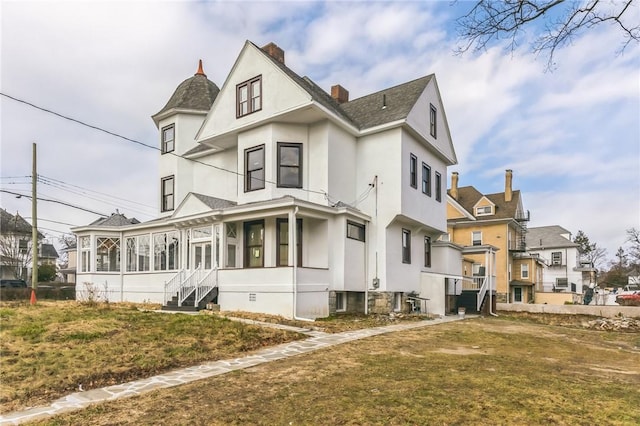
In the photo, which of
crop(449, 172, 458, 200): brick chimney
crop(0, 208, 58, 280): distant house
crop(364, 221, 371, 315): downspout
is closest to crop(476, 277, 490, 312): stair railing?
crop(364, 221, 371, 315): downspout

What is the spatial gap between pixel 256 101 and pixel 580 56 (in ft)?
40.8

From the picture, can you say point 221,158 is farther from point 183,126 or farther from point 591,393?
point 591,393


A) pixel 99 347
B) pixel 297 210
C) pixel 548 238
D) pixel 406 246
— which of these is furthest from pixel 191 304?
pixel 548 238

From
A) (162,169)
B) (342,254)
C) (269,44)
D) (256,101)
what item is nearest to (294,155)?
(256,101)

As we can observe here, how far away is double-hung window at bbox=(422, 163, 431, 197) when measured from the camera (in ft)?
61.2

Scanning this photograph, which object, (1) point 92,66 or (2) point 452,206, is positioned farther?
(2) point 452,206

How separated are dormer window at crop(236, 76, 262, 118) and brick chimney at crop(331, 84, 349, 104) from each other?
5.92 m

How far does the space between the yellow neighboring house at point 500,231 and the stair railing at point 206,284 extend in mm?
22114

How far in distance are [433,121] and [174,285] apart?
14.3 m

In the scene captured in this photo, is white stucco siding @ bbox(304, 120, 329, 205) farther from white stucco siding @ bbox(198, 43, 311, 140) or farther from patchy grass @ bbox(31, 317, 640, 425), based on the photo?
patchy grass @ bbox(31, 317, 640, 425)

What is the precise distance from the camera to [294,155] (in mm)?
15961

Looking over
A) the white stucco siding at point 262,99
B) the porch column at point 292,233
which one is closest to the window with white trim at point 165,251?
the white stucco siding at point 262,99

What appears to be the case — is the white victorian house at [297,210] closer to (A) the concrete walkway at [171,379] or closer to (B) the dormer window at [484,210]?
(A) the concrete walkway at [171,379]

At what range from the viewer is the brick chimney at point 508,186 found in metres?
34.2
